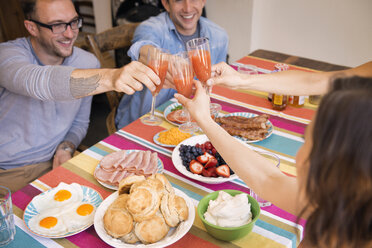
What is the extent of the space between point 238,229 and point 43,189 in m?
0.78

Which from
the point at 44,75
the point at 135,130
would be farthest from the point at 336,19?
the point at 44,75

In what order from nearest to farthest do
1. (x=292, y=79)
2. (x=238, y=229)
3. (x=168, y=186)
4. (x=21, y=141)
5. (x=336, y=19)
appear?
(x=238, y=229)
(x=168, y=186)
(x=292, y=79)
(x=21, y=141)
(x=336, y=19)

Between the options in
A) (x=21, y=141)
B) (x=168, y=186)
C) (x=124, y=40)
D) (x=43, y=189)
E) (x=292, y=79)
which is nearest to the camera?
(x=168, y=186)

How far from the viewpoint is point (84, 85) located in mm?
1574

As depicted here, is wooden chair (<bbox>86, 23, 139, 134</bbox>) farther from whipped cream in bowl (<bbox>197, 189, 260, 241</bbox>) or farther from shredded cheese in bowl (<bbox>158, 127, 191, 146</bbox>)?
whipped cream in bowl (<bbox>197, 189, 260, 241</bbox>)

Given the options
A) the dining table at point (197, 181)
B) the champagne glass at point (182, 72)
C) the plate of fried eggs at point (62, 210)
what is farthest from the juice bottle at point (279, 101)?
the plate of fried eggs at point (62, 210)

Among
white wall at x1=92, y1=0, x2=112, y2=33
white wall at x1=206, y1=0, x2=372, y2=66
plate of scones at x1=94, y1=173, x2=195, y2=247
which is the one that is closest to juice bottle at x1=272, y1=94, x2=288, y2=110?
plate of scones at x1=94, y1=173, x2=195, y2=247

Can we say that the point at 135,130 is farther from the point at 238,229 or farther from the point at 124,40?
the point at 124,40

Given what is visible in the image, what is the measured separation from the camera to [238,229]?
1.11m

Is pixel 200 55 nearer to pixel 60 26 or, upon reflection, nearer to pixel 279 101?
pixel 279 101

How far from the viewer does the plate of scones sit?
1099mm

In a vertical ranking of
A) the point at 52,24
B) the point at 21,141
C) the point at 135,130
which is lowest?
the point at 21,141

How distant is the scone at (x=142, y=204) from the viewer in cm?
109

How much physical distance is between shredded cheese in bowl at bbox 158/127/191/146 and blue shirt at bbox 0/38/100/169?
520mm
